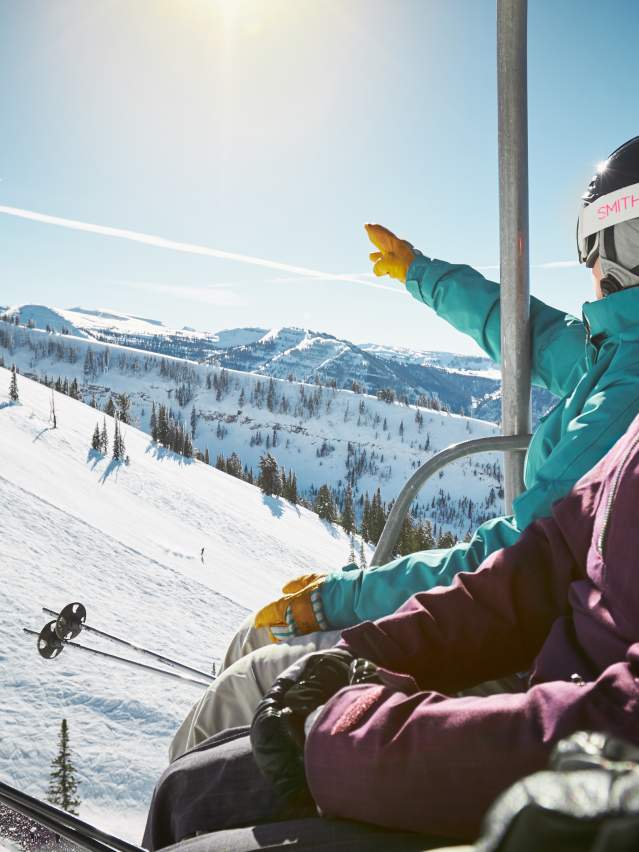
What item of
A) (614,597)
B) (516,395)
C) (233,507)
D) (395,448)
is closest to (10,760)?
(516,395)

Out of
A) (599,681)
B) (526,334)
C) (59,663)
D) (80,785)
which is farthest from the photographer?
(59,663)

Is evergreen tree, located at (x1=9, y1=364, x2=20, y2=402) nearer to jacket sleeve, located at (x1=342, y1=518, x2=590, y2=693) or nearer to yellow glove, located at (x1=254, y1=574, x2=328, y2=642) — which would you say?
yellow glove, located at (x1=254, y1=574, x2=328, y2=642)

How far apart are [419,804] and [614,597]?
0.35 metres

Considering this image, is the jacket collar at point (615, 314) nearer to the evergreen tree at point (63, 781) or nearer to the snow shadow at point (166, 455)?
the evergreen tree at point (63, 781)

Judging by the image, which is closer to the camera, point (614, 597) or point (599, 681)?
point (599, 681)

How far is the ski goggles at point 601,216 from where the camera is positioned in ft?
4.47

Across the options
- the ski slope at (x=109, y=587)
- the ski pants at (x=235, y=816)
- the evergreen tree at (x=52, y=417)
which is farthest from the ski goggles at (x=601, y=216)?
the evergreen tree at (x=52, y=417)

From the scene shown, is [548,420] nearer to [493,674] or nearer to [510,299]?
[510,299]

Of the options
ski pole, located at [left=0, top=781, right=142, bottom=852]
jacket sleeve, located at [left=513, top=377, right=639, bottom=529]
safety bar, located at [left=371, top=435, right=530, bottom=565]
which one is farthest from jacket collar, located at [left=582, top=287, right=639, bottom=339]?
ski pole, located at [left=0, top=781, right=142, bottom=852]

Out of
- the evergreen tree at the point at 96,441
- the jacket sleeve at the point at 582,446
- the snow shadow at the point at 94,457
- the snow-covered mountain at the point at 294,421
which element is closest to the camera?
the jacket sleeve at the point at 582,446

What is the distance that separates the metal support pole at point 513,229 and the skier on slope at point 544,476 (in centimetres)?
15

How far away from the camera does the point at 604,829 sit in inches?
14.0

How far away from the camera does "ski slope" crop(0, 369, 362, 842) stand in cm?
458

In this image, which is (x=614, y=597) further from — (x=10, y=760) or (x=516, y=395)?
(x=10, y=760)
